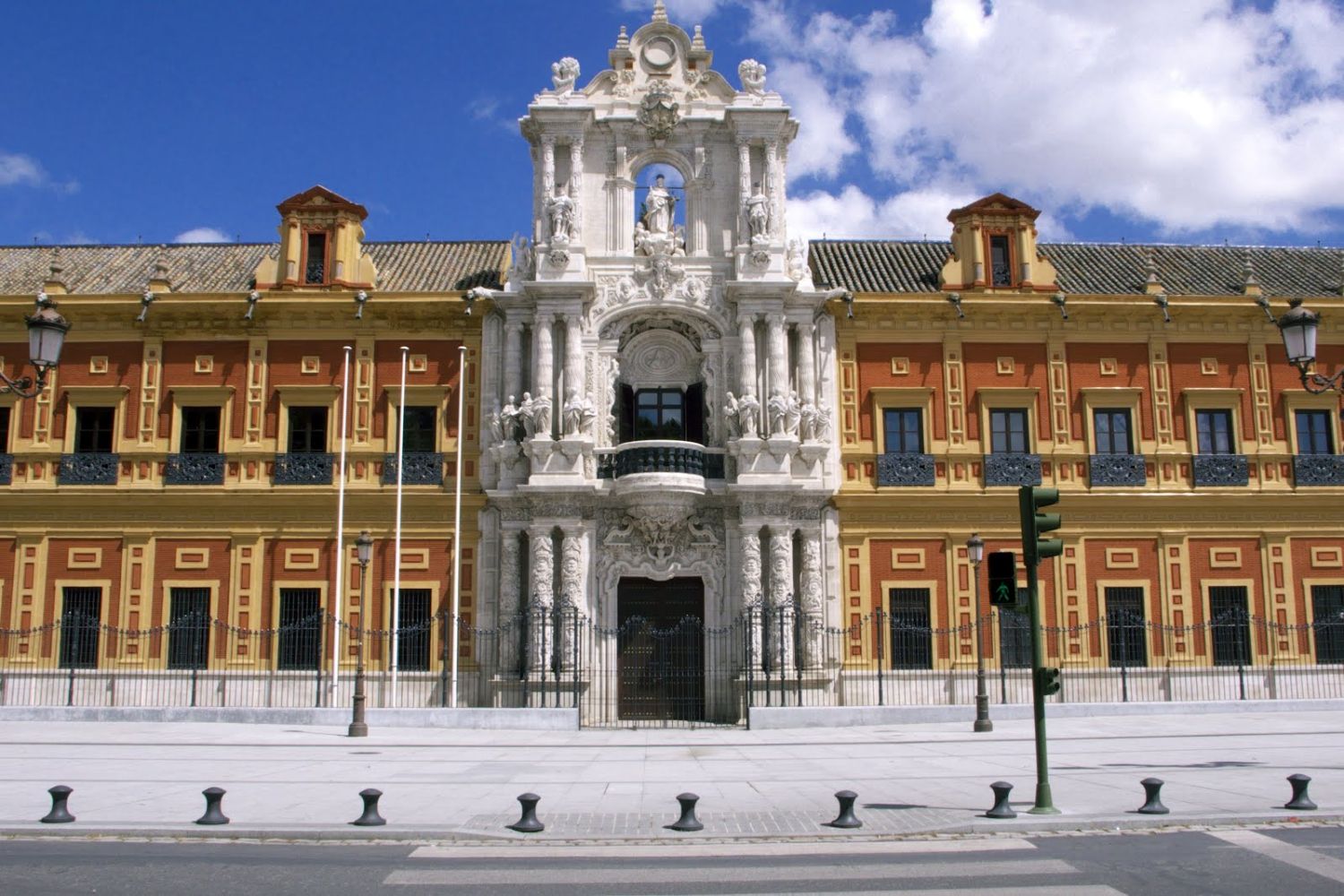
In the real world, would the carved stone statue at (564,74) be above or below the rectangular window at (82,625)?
above

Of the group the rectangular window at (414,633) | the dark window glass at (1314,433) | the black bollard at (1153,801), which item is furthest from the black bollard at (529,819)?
the dark window glass at (1314,433)

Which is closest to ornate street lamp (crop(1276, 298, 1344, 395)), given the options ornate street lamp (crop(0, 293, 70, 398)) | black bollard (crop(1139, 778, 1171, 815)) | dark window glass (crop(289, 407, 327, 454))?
black bollard (crop(1139, 778, 1171, 815))

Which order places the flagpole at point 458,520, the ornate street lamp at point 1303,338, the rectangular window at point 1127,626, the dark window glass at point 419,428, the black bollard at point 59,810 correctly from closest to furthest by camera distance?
1. the black bollard at point 59,810
2. the ornate street lamp at point 1303,338
3. the flagpole at point 458,520
4. the rectangular window at point 1127,626
5. the dark window glass at point 419,428

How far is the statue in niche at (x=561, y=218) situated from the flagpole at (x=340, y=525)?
227 inches

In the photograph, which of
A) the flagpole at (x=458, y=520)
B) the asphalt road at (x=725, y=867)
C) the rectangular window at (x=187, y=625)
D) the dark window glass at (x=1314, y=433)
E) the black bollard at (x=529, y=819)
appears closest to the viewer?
the asphalt road at (x=725, y=867)

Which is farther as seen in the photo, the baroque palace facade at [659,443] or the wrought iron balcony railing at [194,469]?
the wrought iron balcony railing at [194,469]

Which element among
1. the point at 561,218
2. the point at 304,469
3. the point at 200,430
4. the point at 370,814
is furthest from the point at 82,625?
the point at 370,814

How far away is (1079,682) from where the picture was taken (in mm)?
27078

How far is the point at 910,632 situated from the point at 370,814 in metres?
18.7

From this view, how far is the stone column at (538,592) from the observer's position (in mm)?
Answer: 26266

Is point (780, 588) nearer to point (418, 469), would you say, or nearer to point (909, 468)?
point (909, 468)

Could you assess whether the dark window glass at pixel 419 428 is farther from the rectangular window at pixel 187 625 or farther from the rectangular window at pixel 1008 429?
the rectangular window at pixel 1008 429

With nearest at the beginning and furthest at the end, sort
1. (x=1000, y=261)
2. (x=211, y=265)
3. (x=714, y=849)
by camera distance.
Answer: (x=714, y=849)
(x=1000, y=261)
(x=211, y=265)

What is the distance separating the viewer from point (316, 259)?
2975 cm
